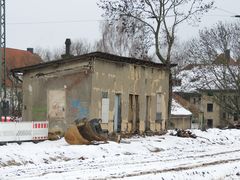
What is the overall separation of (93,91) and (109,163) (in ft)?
29.8

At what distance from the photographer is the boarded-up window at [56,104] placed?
2862 centimetres

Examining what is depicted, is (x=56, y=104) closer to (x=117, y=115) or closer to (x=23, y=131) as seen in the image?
(x=117, y=115)

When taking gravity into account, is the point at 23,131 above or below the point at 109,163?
above

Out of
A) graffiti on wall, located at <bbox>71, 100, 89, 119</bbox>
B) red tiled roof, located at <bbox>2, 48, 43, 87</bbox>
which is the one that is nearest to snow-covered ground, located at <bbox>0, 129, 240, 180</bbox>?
graffiti on wall, located at <bbox>71, 100, 89, 119</bbox>

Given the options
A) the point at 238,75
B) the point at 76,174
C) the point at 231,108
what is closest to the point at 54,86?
the point at 76,174

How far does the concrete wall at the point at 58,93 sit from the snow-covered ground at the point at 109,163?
11.4 ft

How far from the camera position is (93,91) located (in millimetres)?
27500

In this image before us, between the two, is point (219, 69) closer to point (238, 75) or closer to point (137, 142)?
point (238, 75)

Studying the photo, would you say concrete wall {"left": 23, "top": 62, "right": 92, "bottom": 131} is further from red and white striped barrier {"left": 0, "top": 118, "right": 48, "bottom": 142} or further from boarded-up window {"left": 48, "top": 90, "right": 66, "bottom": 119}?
red and white striped barrier {"left": 0, "top": 118, "right": 48, "bottom": 142}

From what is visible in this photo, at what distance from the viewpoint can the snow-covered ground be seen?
1499 centimetres

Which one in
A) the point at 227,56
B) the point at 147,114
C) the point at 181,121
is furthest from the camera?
the point at 181,121

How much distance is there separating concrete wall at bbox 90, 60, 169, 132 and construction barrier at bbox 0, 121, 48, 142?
3.16 meters

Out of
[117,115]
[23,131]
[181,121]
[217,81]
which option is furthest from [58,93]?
[181,121]

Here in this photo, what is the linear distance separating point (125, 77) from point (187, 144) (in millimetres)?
5132
